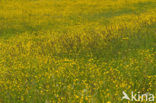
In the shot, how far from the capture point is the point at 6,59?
7953 millimetres

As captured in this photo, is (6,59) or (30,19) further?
(30,19)

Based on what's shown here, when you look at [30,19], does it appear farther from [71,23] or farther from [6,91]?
[6,91]

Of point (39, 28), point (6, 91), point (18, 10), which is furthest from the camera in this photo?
point (18, 10)

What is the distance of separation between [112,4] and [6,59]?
13.4 metres

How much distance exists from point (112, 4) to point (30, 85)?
51.1ft

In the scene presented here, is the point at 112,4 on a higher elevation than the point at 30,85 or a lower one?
higher

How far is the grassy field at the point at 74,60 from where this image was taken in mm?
4852

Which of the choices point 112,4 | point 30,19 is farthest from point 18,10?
point 112,4

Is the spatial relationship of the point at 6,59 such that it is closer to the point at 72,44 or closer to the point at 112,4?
the point at 72,44

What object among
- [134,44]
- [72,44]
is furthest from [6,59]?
[134,44]

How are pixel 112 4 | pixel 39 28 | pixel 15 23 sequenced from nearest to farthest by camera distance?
pixel 39 28, pixel 15 23, pixel 112 4

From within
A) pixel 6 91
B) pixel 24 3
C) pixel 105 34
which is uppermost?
pixel 24 3

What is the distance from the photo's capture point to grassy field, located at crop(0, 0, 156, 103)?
4.85 meters

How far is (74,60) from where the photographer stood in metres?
7.47
